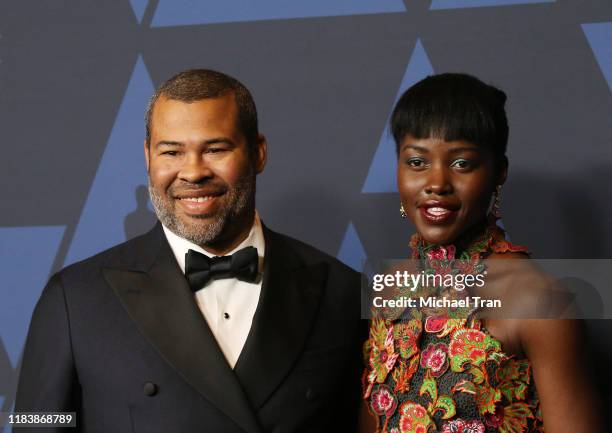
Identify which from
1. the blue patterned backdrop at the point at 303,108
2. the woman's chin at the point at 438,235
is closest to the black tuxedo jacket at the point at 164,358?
the woman's chin at the point at 438,235

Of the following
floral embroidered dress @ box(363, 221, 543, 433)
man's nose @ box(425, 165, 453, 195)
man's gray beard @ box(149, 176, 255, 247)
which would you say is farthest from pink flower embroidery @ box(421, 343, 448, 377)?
man's gray beard @ box(149, 176, 255, 247)

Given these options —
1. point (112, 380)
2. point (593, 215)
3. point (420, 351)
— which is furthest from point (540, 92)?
point (112, 380)

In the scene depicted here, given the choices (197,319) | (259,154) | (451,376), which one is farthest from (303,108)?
(451,376)

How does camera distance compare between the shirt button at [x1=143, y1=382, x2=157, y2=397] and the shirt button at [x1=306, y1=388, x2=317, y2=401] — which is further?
the shirt button at [x1=306, y1=388, x2=317, y2=401]

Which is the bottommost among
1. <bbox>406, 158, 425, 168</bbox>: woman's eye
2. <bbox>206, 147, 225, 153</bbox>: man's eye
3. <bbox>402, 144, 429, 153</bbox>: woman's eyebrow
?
<bbox>406, 158, 425, 168</bbox>: woman's eye

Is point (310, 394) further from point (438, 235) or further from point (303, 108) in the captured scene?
point (303, 108)

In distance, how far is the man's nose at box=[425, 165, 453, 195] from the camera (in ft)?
6.14

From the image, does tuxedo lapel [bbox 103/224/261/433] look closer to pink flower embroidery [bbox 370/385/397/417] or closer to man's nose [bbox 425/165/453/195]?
pink flower embroidery [bbox 370/385/397/417]

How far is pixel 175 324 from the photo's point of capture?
1.93 meters

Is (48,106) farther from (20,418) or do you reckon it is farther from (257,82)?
(20,418)

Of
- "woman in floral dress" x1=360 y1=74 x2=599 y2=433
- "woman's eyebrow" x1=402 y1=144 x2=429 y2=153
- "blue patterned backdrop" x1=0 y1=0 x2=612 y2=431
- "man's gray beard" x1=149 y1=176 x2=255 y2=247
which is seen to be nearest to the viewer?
"woman in floral dress" x1=360 y1=74 x2=599 y2=433

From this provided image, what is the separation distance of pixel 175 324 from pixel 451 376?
25.2 inches

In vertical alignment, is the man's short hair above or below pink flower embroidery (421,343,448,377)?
above

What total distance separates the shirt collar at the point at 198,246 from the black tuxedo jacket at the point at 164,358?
0.09 ft
